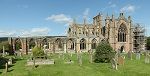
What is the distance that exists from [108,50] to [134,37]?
142 ft

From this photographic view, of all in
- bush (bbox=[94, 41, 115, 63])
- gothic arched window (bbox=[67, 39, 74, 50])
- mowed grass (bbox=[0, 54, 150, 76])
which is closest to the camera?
mowed grass (bbox=[0, 54, 150, 76])

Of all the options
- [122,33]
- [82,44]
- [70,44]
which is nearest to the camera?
[82,44]

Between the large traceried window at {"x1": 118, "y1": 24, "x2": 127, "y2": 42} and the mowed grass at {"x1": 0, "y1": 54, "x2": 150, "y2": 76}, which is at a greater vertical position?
the large traceried window at {"x1": 118, "y1": 24, "x2": 127, "y2": 42}

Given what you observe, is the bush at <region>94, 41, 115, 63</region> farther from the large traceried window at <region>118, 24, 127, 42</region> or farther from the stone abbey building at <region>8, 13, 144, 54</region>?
the large traceried window at <region>118, 24, 127, 42</region>

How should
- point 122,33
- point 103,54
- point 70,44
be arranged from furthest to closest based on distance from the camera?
1. point 70,44
2. point 122,33
3. point 103,54

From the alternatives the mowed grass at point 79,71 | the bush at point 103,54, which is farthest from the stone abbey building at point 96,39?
the mowed grass at point 79,71

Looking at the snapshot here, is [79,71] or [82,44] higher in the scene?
[82,44]

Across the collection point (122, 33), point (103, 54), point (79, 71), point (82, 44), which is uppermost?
point (122, 33)

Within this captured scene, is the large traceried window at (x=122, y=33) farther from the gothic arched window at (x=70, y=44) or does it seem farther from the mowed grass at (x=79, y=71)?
the mowed grass at (x=79, y=71)

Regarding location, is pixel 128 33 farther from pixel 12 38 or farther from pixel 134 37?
pixel 12 38

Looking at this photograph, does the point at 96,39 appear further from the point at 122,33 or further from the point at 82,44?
the point at 122,33

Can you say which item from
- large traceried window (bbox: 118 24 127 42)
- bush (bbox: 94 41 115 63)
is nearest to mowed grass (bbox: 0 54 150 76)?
bush (bbox: 94 41 115 63)

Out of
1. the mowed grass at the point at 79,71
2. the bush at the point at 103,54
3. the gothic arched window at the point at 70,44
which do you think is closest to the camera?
the mowed grass at the point at 79,71

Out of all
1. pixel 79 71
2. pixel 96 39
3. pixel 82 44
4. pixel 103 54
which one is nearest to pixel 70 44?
Result: pixel 82 44
